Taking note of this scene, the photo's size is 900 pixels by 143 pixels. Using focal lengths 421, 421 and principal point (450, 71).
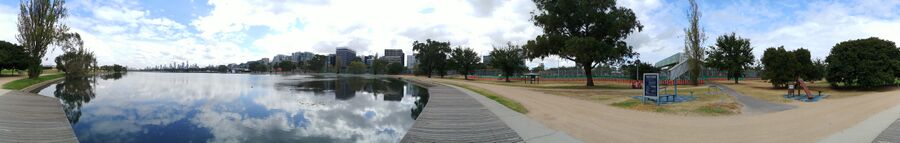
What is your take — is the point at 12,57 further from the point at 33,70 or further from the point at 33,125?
the point at 33,125

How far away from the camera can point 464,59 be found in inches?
2562

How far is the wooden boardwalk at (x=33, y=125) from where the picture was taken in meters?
8.26

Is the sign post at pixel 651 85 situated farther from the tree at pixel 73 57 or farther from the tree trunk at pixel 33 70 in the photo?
the tree at pixel 73 57

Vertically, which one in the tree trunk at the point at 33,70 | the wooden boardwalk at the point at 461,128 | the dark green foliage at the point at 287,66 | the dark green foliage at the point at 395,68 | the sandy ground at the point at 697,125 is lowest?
the wooden boardwalk at the point at 461,128

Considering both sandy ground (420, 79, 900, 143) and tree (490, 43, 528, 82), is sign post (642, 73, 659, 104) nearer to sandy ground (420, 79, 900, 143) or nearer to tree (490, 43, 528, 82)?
sandy ground (420, 79, 900, 143)

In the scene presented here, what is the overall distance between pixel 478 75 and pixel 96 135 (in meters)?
67.9

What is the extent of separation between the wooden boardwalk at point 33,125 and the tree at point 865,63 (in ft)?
112

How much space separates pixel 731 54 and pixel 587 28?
60.5ft

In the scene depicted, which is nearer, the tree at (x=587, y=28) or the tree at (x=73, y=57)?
the tree at (x=587, y=28)

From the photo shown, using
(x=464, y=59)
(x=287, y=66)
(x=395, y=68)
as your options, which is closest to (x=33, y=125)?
(x=464, y=59)

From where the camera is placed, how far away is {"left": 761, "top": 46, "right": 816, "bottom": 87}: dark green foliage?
27547 millimetres

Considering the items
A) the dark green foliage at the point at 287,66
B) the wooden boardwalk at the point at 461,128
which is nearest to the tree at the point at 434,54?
the wooden boardwalk at the point at 461,128

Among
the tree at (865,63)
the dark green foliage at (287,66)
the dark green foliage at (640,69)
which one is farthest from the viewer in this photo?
the dark green foliage at (287,66)

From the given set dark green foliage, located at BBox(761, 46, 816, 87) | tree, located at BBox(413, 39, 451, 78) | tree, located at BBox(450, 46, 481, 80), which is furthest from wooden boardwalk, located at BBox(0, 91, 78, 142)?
tree, located at BBox(413, 39, 451, 78)
